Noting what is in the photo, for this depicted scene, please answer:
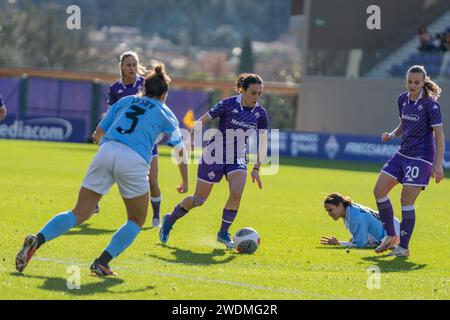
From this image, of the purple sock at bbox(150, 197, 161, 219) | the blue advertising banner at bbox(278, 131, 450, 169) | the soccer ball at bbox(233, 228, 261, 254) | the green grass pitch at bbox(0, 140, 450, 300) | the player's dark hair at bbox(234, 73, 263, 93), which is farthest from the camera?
the blue advertising banner at bbox(278, 131, 450, 169)

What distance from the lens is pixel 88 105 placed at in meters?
43.7

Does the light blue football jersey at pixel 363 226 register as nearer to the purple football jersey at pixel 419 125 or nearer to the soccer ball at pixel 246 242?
the purple football jersey at pixel 419 125

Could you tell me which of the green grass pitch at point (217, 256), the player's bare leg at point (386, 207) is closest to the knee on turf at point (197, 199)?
the green grass pitch at point (217, 256)

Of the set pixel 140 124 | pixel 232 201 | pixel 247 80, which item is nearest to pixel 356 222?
pixel 232 201

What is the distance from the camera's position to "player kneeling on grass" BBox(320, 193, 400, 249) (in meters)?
12.4

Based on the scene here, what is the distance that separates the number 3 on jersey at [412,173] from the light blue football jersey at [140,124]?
3595mm

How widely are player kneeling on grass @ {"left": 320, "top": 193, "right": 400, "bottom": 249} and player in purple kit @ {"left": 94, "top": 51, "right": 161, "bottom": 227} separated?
2457 millimetres

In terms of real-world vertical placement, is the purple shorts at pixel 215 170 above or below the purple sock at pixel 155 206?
above

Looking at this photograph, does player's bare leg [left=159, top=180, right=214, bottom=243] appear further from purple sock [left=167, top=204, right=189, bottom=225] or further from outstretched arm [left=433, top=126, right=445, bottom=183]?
outstretched arm [left=433, top=126, right=445, bottom=183]

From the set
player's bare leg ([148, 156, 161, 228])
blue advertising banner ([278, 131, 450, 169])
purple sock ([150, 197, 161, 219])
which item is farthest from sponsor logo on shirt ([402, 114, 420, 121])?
blue advertising banner ([278, 131, 450, 169])

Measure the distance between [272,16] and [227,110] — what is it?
124 metres

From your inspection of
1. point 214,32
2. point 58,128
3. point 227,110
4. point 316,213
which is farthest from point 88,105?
point 214,32

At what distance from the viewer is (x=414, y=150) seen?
1179cm

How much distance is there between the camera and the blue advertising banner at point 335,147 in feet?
113
